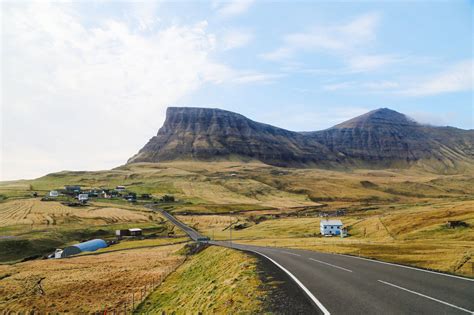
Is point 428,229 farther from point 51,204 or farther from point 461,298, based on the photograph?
point 51,204

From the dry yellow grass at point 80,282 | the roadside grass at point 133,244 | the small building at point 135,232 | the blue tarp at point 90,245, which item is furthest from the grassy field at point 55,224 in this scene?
the dry yellow grass at point 80,282

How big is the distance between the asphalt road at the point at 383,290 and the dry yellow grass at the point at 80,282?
20.9 m

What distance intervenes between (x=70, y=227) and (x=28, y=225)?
41.5 ft

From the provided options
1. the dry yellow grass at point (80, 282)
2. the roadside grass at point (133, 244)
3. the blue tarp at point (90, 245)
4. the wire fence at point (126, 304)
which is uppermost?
the wire fence at point (126, 304)

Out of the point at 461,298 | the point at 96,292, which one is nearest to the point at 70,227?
the point at 96,292

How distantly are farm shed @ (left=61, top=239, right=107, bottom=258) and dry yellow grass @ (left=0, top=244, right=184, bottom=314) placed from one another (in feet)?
40.8

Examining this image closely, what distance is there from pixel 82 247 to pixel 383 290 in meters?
81.1

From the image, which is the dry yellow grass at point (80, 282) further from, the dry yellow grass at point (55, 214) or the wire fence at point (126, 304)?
the dry yellow grass at point (55, 214)

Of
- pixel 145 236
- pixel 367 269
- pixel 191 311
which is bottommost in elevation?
pixel 145 236

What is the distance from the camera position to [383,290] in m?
19.1

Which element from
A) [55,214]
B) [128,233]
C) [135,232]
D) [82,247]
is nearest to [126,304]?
[82,247]

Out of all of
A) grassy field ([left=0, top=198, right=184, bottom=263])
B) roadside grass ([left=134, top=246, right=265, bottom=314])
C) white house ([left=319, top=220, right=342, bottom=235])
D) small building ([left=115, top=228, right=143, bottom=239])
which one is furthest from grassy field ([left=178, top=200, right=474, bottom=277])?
small building ([left=115, top=228, right=143, bottom=239])

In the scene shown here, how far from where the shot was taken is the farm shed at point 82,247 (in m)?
80.1

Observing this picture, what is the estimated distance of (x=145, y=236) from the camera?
111 meters
